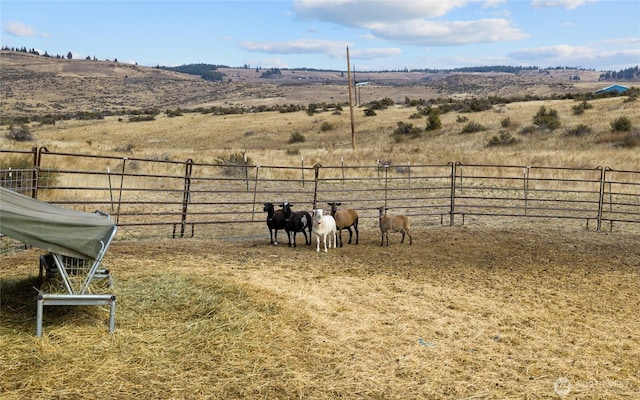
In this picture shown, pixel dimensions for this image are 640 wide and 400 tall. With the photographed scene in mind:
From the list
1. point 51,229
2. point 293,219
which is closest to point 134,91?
point 293,219

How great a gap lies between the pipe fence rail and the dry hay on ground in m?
3.01

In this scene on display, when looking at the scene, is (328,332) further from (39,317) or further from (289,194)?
(289,194)

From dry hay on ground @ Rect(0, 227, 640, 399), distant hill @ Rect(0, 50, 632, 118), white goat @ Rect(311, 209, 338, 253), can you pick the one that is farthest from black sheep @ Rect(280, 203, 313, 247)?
distant hill @ Rect(0, 50, 632, 118)

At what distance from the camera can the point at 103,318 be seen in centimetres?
635

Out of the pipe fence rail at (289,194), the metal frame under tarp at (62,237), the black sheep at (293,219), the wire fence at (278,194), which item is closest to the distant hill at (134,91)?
the pipe fence rail at (289,194)

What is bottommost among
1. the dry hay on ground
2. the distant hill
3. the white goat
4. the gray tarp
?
the dry hay on ground

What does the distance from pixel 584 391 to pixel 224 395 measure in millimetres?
3315

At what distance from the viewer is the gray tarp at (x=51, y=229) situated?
560cm

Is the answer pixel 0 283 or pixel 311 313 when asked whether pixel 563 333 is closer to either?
pixel 311 313

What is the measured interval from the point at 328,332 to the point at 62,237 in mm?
3070

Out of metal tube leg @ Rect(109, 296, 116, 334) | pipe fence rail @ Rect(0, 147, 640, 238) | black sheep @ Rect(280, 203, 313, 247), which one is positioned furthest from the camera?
pipe fence rail @ Rect(0, 147, 640, 238)

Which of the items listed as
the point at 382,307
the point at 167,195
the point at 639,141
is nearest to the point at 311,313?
the point at 382,307

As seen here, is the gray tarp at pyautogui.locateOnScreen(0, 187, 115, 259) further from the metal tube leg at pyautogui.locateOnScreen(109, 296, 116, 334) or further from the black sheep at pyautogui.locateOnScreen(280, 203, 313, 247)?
the black sheep at pyautogui.locateOnScreen(280, 203, 313, 247)

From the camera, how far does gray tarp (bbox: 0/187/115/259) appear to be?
5.60 meters
